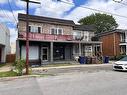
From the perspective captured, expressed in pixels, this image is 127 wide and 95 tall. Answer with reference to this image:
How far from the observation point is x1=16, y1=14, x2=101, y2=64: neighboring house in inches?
1150

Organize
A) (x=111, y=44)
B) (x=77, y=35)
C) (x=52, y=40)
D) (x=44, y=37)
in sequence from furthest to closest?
1. (x=111, y=44)
2. (x=77, y=35)
3. (x=44, y=37)
4. (x=52, y=40)

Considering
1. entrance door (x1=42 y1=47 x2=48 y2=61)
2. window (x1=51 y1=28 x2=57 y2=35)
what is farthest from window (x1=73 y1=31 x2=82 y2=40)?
entrance door (x1=42 y1=47 x2=48 y2=61)

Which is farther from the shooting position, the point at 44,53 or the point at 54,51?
the point at 54,51

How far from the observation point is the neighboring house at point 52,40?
29.2 m

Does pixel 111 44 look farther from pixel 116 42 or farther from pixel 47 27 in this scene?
pixel 47 27

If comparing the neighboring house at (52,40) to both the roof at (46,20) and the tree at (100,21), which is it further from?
the tree at (100,21)

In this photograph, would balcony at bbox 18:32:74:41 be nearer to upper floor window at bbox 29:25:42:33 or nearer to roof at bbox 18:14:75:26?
upper floor window at bbox 29:25:42:33

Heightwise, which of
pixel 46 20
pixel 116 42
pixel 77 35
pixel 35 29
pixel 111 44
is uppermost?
pixel 46 20

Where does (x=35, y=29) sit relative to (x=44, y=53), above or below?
above

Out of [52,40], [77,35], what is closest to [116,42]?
[77,35]

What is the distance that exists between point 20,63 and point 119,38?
2923 centimetres

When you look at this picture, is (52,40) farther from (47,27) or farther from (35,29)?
(35,29)

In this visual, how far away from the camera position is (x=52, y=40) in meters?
29.3

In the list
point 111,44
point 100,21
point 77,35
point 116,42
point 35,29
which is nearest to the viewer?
point 35,29
